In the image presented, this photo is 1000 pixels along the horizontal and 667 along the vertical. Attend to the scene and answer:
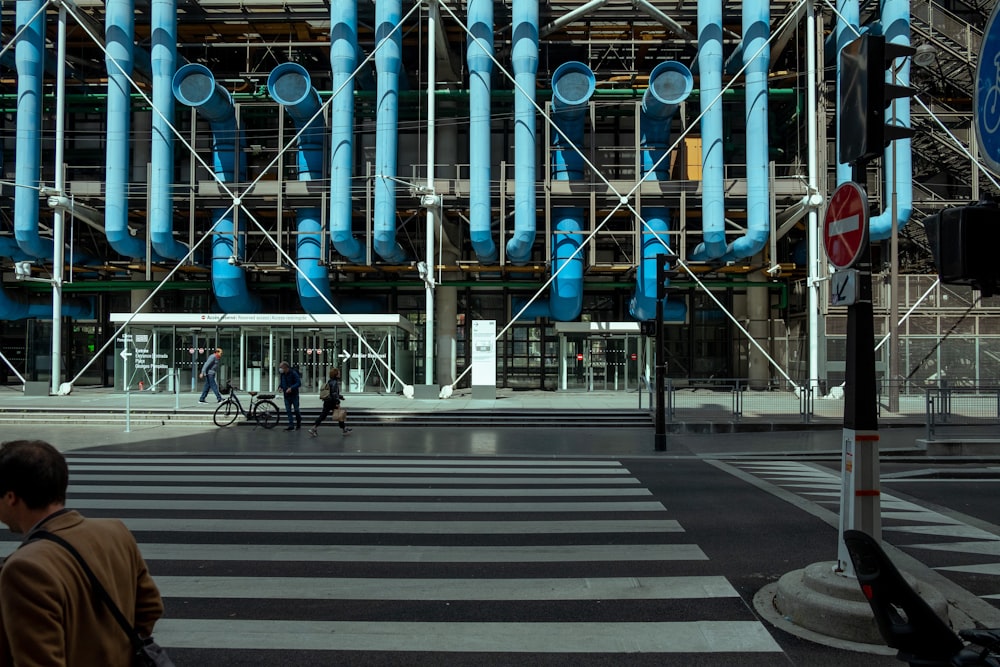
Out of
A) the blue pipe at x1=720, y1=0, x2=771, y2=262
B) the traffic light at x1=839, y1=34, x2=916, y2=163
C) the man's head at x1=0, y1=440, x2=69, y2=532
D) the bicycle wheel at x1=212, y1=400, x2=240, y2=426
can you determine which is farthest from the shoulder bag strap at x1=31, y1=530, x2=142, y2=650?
the blue pipe at x1=720, y1=0, x2=771, y2=262

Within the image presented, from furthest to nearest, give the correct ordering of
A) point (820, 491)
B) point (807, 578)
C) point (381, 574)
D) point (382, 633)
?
point (820, 491) → point (381, 574) → point (807, 578) → point (382, 633)

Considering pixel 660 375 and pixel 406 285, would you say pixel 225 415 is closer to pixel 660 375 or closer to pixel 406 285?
pixel 660 375

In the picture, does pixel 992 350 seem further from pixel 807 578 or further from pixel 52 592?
pixel 52 592

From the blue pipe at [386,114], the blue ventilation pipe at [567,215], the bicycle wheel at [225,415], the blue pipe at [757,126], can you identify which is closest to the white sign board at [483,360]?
the blue ventilation pipe at [567,215]

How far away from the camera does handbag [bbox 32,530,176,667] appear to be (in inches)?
91.0

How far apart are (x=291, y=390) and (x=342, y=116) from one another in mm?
11990

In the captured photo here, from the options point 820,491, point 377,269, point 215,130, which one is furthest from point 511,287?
point 820,491

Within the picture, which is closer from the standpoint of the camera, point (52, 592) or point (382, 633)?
point (52, 592)

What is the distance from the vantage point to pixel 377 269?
1095 inches

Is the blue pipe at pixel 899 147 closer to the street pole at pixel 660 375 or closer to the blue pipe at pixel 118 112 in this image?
the street pole at pixel 660 375

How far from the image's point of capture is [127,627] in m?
2.40

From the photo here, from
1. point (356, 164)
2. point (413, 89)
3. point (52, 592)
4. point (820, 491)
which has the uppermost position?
point (413, 89)

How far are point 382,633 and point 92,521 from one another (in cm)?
300

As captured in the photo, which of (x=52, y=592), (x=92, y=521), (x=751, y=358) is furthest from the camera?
(x=751, y=358)
